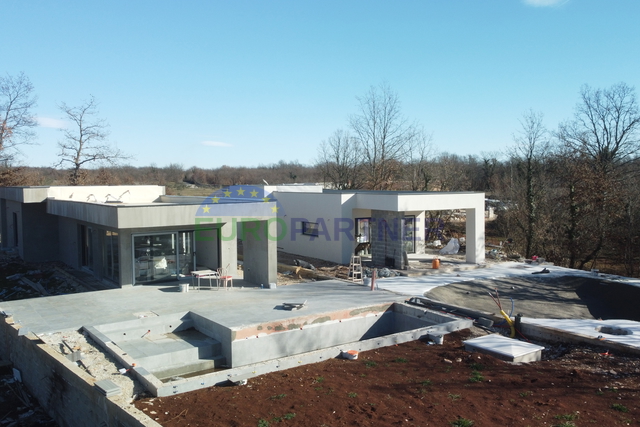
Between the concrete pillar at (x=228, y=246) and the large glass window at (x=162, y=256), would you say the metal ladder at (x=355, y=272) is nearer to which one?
the concrete pillar at (x=228, y=246)

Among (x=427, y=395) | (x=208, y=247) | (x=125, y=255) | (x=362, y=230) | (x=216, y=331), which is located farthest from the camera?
(x=362, y=230)

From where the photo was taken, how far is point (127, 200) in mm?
20750

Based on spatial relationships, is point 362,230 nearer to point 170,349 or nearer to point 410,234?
point 410,234

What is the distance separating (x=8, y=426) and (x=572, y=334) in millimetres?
10960

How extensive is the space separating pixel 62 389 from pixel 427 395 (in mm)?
6044

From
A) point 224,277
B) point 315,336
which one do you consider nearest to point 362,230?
point 224,277

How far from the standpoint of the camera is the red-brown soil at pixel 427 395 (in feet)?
21.2

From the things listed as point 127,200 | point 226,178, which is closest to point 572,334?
point 127,200

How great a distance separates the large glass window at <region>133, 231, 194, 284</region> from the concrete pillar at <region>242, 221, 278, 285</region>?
186cm

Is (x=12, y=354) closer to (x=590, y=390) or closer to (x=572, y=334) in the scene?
(x=590, y=390)

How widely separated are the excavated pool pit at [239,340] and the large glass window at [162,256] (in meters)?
3.87

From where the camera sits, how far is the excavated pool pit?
8.95 m

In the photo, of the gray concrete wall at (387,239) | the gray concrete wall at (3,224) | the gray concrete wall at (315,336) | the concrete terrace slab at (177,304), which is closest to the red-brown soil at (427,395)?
the gray concrete wall at (315,336)

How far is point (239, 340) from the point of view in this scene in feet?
32.6
